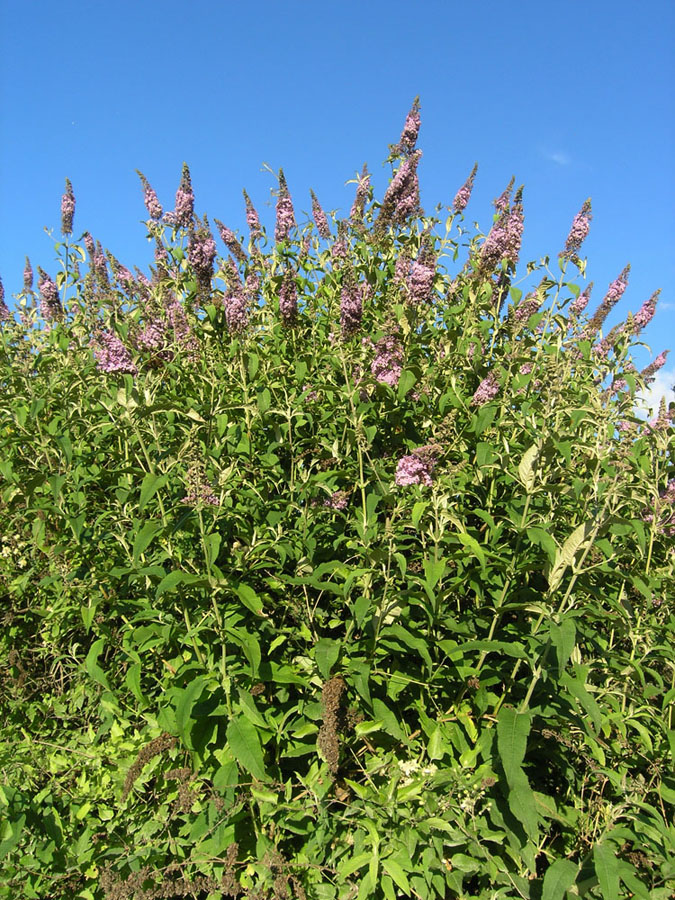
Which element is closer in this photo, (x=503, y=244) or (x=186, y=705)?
(x=186, y=705)

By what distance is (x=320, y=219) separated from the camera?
518cm

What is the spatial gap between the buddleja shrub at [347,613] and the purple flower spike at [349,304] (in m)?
0.02

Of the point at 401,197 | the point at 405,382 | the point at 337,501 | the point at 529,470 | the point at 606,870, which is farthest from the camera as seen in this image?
the point at 401,197

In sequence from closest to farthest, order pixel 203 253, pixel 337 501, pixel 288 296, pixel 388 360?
1. pixel 337 501
2. pixel 388 360
3. pixel 288 296
4. pixel 203 253

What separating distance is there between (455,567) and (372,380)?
1075 millimetres

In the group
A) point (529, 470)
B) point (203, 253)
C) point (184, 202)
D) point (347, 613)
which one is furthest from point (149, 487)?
point (184, 202)

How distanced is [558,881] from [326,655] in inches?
46.2

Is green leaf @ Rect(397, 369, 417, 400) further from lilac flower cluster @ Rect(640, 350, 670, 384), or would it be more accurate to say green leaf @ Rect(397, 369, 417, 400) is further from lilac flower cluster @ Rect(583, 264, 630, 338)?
lilac flower cluster @ Rect(640, 350, 670, 384)

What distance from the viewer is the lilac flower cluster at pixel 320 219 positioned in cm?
507

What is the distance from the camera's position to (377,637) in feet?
8.56

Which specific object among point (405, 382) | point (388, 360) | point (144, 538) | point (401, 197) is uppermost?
point (401, 197)

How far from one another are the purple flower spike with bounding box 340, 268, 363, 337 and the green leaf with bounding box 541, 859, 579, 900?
274 cm

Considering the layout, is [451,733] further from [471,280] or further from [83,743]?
[471,280]

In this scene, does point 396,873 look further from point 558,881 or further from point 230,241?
point 230,241
